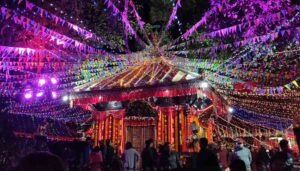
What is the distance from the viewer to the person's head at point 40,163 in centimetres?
182

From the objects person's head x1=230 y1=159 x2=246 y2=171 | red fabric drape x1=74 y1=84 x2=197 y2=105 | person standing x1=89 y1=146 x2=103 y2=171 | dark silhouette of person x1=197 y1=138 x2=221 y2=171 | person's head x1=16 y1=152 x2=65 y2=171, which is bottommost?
person standing x1=89 y1=146 x2=103 y2=171

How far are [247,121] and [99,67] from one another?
55.2 ft

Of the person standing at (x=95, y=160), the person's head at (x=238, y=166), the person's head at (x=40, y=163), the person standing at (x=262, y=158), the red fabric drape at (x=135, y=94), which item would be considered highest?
the red fabric drape at (x=135, y=94)

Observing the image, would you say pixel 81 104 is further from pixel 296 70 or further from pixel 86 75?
pixel 296 70

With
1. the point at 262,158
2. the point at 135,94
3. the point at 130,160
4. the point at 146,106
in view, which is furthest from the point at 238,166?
the point at 146,106

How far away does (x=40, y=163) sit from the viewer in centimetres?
182

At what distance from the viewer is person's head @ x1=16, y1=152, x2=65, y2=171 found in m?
1.82

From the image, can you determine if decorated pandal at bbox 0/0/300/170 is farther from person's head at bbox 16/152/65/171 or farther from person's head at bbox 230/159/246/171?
person's head at bbox 16/152/65/171

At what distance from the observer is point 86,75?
671 inches

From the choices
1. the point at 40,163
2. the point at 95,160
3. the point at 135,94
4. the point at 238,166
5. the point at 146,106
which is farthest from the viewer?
the point at 146,106

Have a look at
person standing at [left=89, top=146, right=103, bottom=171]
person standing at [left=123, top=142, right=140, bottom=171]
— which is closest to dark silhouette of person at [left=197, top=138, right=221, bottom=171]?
person standing at [left=123, top=142, right=140, bottom=171]

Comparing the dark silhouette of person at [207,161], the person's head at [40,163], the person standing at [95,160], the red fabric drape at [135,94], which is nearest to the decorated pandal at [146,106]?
the red fabric drape at [135,94]

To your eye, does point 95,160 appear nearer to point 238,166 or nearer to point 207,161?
point 207,161

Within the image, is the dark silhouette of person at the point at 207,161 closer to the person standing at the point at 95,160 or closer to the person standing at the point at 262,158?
the person standing at the point at 95,160
